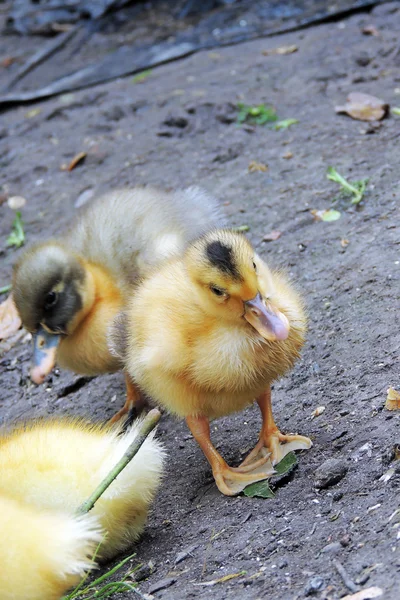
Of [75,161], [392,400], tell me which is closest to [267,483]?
[392,400]

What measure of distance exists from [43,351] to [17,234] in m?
1.80

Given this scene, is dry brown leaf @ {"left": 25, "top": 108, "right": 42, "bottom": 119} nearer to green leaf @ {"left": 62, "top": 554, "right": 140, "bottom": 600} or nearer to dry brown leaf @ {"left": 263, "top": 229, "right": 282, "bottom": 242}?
dry brown leaf @ {"left": 263, "top": 229, "right": 282, "bottom": 242}

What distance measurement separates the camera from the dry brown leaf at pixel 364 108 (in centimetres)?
507

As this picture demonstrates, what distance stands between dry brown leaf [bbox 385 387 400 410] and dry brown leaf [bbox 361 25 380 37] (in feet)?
14.7

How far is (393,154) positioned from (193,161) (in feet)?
4.57

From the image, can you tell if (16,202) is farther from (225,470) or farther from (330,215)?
(225,470)

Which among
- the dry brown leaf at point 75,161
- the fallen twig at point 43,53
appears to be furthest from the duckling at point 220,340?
the fallen twig at point 43,53

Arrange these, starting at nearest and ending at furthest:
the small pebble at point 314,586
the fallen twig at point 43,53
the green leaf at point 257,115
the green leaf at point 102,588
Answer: the small pebble at point 314,586 < the green leaf at point 102,588 < the green leaf at point 257,115 < the fallen twig at point 43,53

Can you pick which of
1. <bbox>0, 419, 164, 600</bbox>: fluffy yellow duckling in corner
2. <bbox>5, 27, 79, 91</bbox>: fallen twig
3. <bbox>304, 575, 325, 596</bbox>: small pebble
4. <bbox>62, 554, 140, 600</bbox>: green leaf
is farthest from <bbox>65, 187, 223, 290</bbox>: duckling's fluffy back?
<bbox>5, 27, 79, 91</bbox>: fallen twig

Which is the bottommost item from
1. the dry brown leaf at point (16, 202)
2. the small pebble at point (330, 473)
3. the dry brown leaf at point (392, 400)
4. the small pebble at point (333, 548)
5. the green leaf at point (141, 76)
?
the green leaf at point (141, 76)

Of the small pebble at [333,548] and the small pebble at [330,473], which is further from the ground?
the small pebble at [333,548]

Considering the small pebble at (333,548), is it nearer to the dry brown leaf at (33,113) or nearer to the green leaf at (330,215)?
the green leaf at (330,215)

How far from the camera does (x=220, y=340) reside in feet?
8.66

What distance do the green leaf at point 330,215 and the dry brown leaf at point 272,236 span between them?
244 mm
